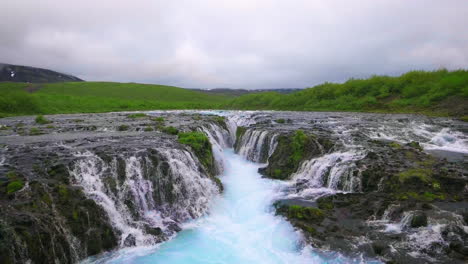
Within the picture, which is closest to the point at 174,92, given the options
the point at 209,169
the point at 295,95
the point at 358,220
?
the point at 295,95

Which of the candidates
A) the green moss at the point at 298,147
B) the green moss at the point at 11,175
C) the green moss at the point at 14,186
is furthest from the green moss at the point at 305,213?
the green moss at the point at 11,175

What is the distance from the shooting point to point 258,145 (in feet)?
76.2

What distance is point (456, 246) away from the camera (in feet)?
28.9

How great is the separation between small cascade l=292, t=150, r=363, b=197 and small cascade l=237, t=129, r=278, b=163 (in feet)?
16.2

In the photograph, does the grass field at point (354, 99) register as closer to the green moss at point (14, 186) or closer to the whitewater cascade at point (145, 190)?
the whitewater cascade at point (145, 190)

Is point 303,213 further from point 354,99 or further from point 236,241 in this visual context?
point 354,99

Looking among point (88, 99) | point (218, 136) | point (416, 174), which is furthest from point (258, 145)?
point (88, 99)

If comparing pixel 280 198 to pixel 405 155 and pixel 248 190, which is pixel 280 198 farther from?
pixel 405 155

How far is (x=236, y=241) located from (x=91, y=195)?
622 cm

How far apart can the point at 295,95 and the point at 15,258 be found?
6581 centimetres

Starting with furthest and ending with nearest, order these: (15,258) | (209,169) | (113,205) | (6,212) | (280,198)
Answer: (209,169) → (280,198) → (113,205) → (6,212) → (15,258)

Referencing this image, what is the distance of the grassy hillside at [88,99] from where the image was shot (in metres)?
47.8

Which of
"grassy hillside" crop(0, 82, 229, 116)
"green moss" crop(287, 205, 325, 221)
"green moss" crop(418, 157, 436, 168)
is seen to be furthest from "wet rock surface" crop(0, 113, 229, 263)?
"grassy hillside" crop(0, 82, 229, 116)

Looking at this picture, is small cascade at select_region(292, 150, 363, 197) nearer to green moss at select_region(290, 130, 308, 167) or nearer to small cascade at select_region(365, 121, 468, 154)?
green moss at select_region(290, 130, 308, 167)
